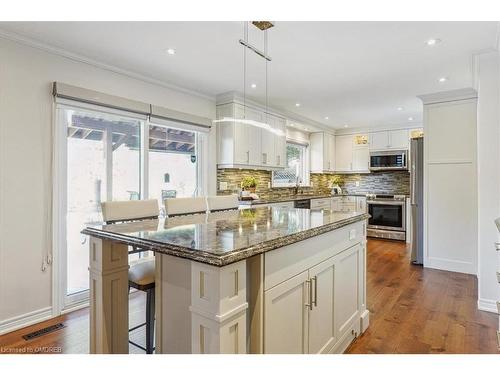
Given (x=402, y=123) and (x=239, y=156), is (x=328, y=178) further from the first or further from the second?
(x=239, y=156)

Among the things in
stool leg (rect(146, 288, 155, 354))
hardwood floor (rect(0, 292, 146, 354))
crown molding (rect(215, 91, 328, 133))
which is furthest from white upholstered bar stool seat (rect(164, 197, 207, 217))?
crown molding (rect(215, 91, 328, 133))

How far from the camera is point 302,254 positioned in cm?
161

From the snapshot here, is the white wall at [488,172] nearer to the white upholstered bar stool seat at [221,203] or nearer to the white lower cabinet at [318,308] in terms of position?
the white lower cabinet at [318,308]

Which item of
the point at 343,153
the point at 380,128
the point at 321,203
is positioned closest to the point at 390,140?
the point at 380,128

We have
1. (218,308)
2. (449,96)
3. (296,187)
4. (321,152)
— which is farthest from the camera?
(321,152)

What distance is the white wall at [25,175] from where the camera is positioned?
2.46m

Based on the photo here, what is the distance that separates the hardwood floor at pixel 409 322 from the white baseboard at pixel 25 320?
56 millimetres

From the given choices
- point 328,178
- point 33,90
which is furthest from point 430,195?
point 33,90

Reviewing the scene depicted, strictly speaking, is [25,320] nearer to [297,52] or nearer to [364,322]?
[364,322]

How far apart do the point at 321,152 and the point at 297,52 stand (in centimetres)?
392

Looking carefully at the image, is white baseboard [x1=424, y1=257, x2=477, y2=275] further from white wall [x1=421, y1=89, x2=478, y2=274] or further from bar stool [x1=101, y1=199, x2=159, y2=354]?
bar stool [x1=101, y1=199, x2=159, y2=354]

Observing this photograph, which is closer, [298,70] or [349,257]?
[349,257]
